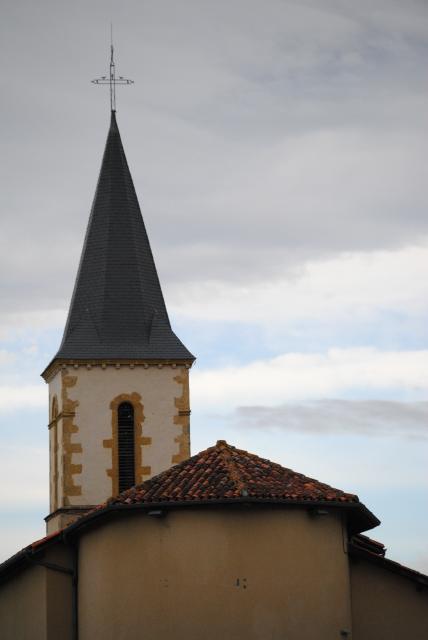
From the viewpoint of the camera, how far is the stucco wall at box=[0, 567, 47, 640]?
32.7 m

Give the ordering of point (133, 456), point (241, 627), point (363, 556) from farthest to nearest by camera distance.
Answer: point (133, 456)
point (363, 556)
point (241, 627)

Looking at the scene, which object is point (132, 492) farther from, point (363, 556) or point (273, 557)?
point (363, 556)

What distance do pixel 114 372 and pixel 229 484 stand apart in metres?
15.9

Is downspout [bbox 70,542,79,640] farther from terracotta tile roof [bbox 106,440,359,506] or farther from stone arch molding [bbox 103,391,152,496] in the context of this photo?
stone arch molding [bbox 103,391,152,496]

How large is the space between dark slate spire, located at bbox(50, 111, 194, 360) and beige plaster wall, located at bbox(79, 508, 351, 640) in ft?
50.3

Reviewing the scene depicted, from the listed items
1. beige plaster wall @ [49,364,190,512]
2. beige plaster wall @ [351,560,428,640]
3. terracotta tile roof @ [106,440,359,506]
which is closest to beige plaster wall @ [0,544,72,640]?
terracotta tile roof @ [106,440,359,506]

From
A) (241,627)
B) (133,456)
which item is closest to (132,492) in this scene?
(241,627)

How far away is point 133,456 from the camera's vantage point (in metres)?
45.2

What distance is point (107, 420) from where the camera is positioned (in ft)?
149

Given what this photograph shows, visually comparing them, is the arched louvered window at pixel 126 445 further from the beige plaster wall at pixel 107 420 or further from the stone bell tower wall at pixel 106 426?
the beige plaster wall at pixel 107 420

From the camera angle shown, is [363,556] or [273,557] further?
[363,556]

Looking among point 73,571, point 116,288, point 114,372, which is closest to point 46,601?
point 73,571

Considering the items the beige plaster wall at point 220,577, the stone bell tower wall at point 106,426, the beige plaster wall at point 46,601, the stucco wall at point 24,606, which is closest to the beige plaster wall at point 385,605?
the beige plaster wall at point 220,577

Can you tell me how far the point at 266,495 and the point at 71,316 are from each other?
58.5ft
